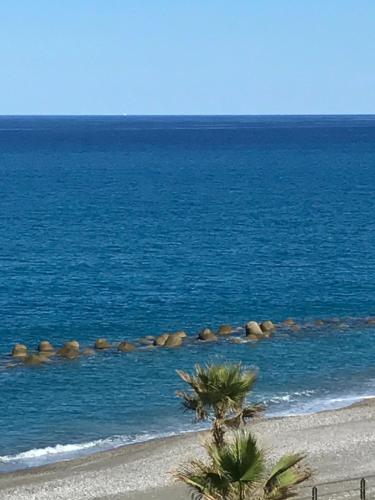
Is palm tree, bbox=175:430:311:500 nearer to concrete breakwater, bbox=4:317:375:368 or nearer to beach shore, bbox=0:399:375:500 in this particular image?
beach shore, bbox=0:399:375:500

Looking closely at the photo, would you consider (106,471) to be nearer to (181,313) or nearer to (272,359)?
(272,359)

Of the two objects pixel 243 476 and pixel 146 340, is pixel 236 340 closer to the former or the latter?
pixel 146 340

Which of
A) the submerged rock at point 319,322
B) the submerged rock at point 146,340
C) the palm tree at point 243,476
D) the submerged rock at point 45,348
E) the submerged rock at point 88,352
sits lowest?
the palm tree at point 243,476

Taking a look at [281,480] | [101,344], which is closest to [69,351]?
[101,344]

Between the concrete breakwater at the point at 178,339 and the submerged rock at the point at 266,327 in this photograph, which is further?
the submerged rock at the point at 266,327

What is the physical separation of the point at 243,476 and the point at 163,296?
52914mm

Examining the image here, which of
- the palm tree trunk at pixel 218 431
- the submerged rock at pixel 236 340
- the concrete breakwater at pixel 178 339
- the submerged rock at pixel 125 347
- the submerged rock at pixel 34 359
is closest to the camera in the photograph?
the palm tree trunk at pixel 218 431

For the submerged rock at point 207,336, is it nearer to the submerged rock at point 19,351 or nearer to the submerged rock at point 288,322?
the submerged rock at point 288,322

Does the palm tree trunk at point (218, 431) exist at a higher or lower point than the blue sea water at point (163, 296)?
lower

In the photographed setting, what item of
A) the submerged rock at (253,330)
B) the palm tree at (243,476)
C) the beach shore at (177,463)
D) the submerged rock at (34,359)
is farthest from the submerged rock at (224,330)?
the palm tree at (243,476)

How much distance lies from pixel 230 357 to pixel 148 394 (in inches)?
318

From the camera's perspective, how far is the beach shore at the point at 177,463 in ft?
123

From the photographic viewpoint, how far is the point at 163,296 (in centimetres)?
7525

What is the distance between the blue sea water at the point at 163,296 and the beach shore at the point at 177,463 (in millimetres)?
2406
